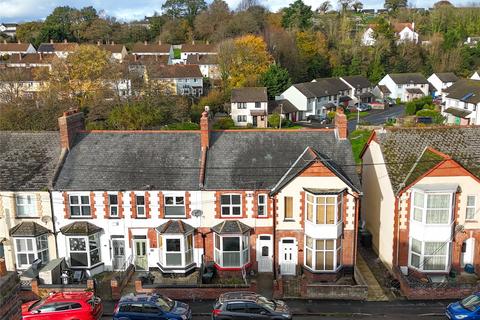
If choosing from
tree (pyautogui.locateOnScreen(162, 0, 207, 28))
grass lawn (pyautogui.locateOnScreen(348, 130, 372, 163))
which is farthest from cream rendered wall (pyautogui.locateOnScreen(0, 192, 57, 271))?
tree (pyautogui.locateOnScreen(162, 0, 207, 28))

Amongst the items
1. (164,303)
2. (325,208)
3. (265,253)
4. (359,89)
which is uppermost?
(359,89)

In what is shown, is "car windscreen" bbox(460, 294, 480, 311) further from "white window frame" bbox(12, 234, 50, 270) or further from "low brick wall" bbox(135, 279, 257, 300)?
"white window frame" bbox(12, 234, 50, 270)

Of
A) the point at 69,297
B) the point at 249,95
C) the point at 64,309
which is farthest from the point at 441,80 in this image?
the point at 64,309

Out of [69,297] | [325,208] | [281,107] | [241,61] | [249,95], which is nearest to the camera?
[69,297]

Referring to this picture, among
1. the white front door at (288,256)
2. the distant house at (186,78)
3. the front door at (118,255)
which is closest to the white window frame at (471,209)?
the white front door at (288,256)

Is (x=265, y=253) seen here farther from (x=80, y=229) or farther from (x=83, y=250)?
(x=80, y=229)

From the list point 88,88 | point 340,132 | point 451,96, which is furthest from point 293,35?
point 340,132

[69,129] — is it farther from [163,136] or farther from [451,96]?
[451,96]
